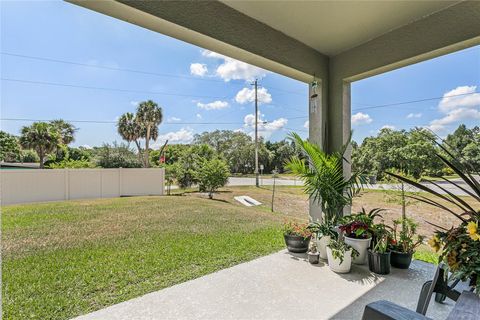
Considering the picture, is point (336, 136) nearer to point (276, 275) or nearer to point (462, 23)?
point (462, 23)

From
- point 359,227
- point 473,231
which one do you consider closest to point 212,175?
point 359,227

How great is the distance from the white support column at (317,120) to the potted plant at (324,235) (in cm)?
34

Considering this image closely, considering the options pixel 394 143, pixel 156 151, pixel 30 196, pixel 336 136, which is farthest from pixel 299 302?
pixel 156 151

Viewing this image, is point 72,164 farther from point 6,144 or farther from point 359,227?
point 359,227

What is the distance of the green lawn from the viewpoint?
70.1 inches

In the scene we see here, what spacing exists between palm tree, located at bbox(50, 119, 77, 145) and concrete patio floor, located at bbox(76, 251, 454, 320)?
21.6 feet

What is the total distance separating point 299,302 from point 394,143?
2.38 meters

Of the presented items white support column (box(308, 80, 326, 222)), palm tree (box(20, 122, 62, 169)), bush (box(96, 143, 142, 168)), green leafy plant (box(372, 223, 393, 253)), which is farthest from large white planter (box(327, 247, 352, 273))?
palm tree (box(20, 122, 62, 169))

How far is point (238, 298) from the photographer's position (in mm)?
1660

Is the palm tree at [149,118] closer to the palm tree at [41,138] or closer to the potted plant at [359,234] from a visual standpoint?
the palm tree at [41,138]

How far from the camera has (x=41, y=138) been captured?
21.5ft

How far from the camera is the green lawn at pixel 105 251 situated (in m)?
1.78

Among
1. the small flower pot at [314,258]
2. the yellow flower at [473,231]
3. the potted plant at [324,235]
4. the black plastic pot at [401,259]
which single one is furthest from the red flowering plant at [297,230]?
the yellow flower at [473,231]

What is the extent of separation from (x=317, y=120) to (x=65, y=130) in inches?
286
